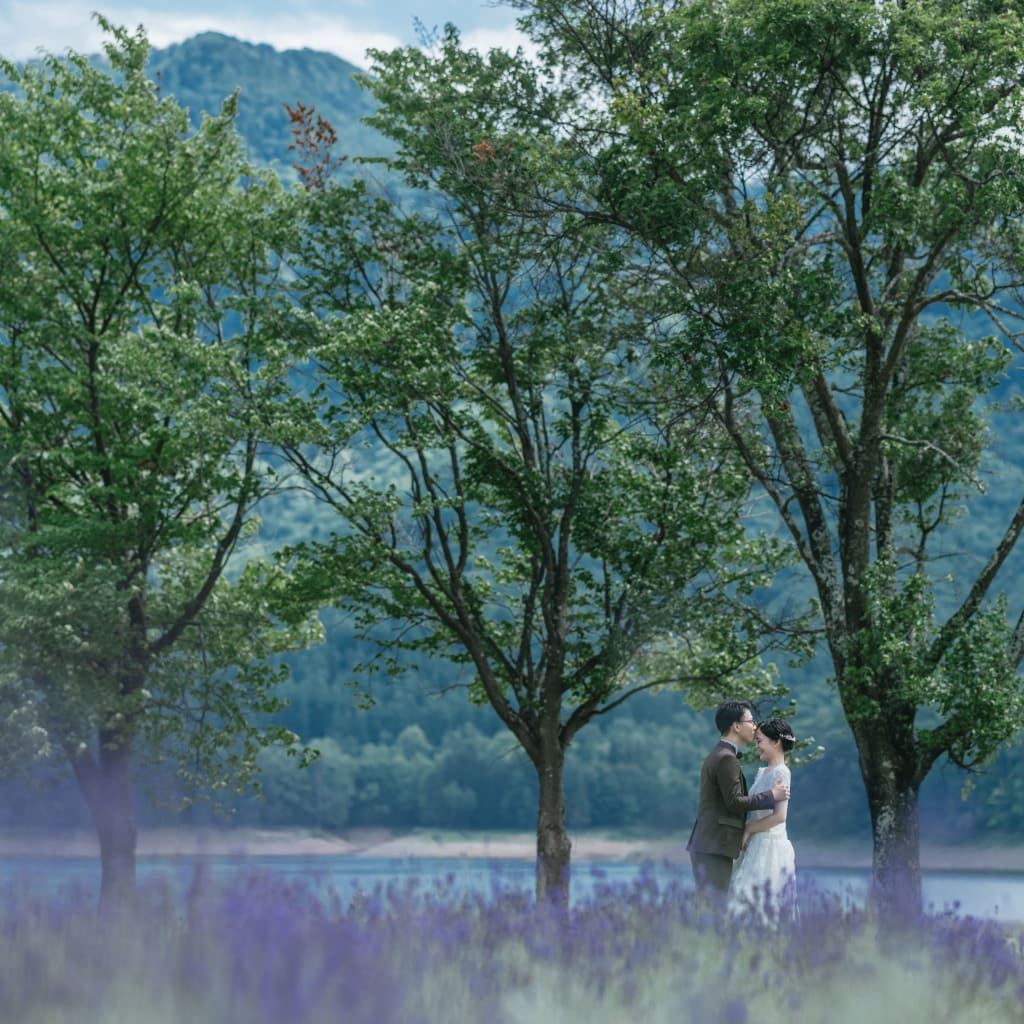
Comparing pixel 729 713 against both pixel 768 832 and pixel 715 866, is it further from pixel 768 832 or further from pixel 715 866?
pixel 715 866

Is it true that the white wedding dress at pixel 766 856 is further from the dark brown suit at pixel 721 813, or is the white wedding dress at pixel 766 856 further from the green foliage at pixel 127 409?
the green foliage at pixel 127 409

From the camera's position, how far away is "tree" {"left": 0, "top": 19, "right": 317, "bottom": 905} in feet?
74.4

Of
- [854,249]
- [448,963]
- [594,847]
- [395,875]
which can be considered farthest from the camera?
[594,847]

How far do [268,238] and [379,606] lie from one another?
776cm

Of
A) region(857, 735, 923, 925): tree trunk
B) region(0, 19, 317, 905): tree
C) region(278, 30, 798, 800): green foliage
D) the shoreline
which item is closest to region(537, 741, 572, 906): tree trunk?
region(278, 30, 798, 800): green foliage

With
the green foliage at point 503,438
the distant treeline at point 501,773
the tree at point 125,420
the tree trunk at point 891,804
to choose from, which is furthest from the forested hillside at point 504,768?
the tree trunk at point 891,804

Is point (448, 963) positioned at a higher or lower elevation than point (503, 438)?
lower

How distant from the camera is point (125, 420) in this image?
24625mm

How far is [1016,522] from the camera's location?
18656mm

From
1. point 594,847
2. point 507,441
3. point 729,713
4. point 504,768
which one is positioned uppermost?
point 507,441

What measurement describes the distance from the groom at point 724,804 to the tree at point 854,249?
660 centimetres

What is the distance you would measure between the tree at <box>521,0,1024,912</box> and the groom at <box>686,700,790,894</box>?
6.60 metres

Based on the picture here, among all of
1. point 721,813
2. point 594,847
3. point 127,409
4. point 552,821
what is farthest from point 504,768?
point 721,813

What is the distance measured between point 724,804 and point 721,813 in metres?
0.07
